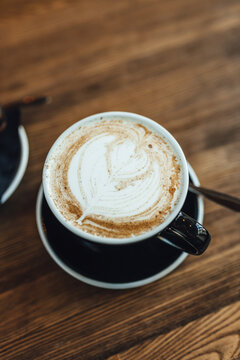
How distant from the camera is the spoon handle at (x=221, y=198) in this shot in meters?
0.57

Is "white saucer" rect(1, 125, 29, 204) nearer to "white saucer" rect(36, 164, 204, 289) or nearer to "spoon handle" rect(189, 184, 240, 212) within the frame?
"white saucer" rect(36, 164, 204, 289)

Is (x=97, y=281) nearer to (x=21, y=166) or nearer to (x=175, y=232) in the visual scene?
(x=175, y=232)

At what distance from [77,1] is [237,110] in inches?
21.4

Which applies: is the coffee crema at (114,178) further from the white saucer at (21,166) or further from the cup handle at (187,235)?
the white saucer at (21,166)

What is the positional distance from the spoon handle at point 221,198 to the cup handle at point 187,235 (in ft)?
0.31

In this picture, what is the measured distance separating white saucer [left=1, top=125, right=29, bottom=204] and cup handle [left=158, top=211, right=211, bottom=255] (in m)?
0.33

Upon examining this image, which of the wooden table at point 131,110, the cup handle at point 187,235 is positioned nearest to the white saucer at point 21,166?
the wooden table at point 131,110

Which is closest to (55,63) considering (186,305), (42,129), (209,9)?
(42,129)

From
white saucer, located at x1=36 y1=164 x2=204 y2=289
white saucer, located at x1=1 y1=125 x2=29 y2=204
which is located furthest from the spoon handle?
white saucer, located at x1=1 y1=125 x2=29 y2=204

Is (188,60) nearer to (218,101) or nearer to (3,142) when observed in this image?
(218,101)

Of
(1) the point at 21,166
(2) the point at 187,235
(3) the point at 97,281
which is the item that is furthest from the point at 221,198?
(1) the point at 21,166

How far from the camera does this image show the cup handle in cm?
51

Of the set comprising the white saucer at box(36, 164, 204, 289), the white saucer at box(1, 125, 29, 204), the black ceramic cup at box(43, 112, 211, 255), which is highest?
the black ceramic cup at box(43, 112, 211, 255)

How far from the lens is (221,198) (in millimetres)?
591
